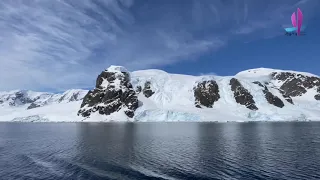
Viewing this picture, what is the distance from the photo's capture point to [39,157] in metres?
47.2

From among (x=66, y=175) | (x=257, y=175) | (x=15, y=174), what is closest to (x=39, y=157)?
(x=15, y=174)

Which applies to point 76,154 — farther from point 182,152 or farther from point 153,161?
point 182,152

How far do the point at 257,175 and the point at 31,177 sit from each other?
88.6 ft

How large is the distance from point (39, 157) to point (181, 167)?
81.3 feet

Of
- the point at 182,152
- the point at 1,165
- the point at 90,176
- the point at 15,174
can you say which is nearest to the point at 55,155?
the point at 1,165

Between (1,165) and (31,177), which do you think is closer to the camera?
(31,177)

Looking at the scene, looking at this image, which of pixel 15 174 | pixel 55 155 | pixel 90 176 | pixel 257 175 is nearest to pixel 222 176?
pixel 257 175

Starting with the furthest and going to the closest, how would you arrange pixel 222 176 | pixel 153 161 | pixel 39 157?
1. pixel 39 157
2. pixel 153 161
3. pixel 222 176

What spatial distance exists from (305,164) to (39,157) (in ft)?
136

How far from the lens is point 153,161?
42594 millimetres

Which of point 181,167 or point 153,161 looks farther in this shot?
point 153,161

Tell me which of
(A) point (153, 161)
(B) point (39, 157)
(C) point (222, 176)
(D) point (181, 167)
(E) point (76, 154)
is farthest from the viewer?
(E) point (76, 154)

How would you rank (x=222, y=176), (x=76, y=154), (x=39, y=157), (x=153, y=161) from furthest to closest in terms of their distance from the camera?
(x=76, y=154) → (x=39, y=157) → (x=153, y=161) → (x=222, y=176)

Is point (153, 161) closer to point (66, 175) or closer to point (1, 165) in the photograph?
point (66, 175)
